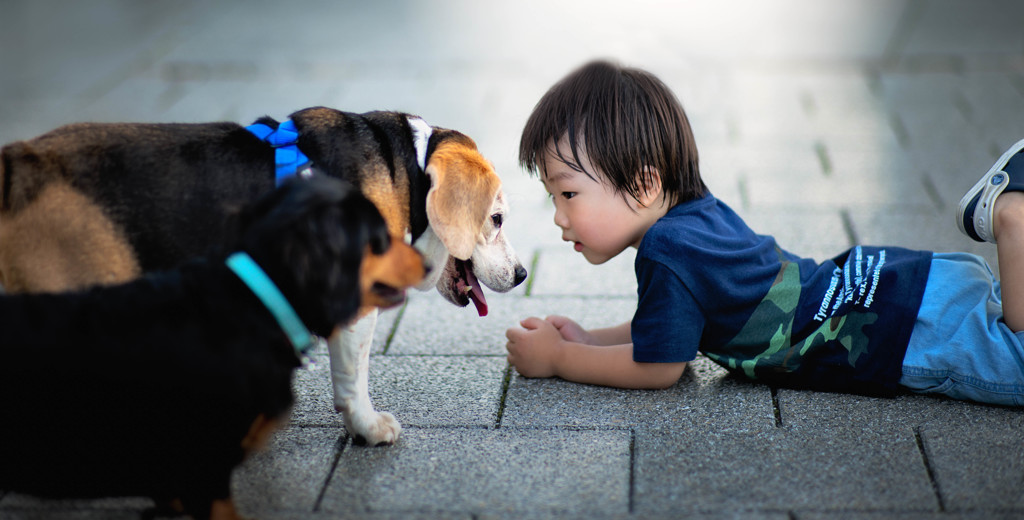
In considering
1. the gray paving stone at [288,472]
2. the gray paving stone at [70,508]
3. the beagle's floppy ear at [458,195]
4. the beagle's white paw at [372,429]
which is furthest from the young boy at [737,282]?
the gray paving stone at [70,508]

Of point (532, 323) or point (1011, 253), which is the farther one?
point (532, 323)

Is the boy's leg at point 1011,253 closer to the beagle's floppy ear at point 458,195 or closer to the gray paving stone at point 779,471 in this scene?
the gray paving stone at point 779,471

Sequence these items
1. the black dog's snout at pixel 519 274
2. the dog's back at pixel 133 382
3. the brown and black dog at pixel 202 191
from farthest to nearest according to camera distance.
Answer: the black dog's snout at pixel 519 274 → the brown and black dog at pixel 202 191 → the dog's back at pixel 133 382

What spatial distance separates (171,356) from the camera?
2.27 metres

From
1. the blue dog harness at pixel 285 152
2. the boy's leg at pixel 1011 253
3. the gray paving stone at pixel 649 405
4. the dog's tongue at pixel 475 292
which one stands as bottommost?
the gray paving stone at pixel 649 405

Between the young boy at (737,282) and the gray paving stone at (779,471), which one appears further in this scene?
the young boy at (737,282)

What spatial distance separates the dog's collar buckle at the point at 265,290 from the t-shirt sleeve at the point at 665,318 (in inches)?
50.9

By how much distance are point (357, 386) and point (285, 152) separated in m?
0.79

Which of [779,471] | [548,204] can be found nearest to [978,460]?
[779,471]

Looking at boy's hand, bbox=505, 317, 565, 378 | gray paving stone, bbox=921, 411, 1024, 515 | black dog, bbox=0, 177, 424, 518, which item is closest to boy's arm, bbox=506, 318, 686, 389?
boy's hand, bbox=505, 317, 565, 378

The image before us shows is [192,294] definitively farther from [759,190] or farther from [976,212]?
[759,190]

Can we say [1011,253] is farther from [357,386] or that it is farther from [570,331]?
[357,386]

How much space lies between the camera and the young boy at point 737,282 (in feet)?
10.4

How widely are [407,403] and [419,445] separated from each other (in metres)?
0.33
